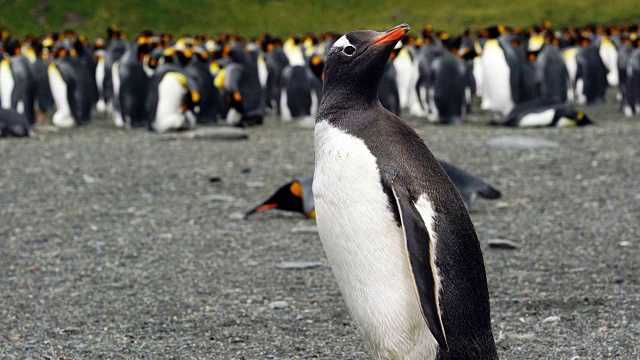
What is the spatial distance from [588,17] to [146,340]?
3451 cm

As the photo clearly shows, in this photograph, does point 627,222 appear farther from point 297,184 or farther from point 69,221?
point 69,221

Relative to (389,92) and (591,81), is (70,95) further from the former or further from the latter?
(591,81)

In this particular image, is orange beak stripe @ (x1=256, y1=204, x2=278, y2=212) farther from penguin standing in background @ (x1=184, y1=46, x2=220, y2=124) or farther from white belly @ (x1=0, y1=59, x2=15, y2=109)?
white belly @ (x1=0, y1=59, x2=15, y2=109)

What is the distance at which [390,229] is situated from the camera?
3.00 metres

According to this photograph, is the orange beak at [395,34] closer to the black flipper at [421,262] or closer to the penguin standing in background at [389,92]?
the black flipper at [421,262]

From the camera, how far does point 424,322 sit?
9.82 feet

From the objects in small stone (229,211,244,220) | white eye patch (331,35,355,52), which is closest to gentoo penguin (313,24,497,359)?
white eye patch (331,35,355,52)

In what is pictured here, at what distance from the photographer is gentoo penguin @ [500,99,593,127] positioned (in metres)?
12.2

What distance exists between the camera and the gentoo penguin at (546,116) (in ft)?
40.0

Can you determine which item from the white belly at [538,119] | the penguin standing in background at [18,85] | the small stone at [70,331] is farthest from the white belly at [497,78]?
the small stone at [70,331]

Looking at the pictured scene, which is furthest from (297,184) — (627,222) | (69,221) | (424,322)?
(424,322)

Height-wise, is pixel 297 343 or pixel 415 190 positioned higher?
pixel 415 190

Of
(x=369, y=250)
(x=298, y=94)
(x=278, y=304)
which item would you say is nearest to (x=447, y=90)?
(x=298, y=94)

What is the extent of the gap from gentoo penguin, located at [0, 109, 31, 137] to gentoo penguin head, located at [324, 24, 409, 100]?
9158 mm
